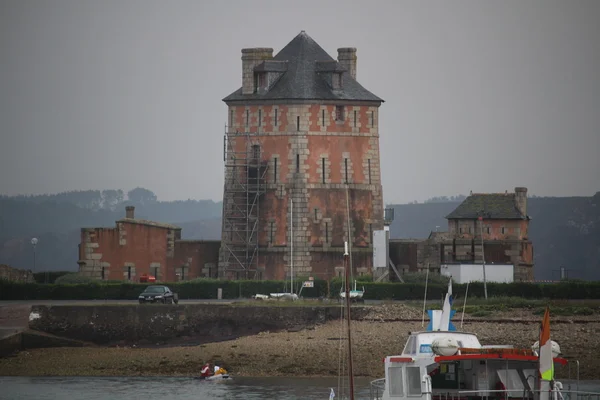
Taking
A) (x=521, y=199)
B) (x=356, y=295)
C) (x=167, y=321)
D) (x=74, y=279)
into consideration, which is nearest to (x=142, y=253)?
(x=74, y=279)

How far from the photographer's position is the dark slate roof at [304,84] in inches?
3600

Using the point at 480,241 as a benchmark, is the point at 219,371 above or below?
below

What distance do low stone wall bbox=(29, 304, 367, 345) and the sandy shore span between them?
1.15 m

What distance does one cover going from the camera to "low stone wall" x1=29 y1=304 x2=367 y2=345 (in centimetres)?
7119

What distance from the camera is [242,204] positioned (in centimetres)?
9106

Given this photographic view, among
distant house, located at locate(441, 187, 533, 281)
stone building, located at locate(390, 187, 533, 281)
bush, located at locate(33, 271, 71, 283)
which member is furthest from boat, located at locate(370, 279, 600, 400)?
bush, located at locate(33, 271, 71, 283)

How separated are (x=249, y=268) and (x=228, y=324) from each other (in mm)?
18588

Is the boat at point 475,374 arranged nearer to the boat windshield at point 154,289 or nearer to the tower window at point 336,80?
the boat windshield at point 154,289

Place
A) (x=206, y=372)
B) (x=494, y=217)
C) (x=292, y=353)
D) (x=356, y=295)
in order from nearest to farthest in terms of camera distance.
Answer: (x=206, y=372) < (x=292, y=353) < (x=356, y=295) < (x=494, y=217)

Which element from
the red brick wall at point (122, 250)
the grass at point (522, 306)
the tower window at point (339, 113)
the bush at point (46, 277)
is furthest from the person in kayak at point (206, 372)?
the bush at point (46, 277)

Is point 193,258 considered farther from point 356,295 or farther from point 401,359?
point 401,359

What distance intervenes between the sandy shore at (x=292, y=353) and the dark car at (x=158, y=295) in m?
6.17

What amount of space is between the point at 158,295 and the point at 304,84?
21.0 m

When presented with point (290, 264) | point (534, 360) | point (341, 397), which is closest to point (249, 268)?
point (290, 264)
